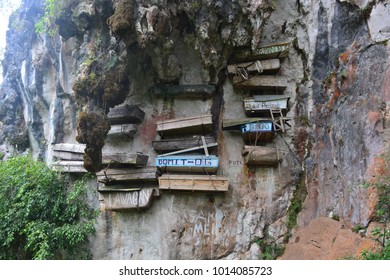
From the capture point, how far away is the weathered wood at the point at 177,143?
26.8 ft

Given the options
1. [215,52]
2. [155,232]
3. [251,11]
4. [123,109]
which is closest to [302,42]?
[251,11]

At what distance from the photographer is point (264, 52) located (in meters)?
8.52

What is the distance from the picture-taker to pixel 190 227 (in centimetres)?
804

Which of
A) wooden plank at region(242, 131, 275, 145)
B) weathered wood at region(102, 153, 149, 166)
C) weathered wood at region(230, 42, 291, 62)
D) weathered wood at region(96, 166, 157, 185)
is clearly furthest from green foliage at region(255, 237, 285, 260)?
weathered wood at region(230, 42, 291, 62)

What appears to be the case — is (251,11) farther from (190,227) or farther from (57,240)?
(57,240)

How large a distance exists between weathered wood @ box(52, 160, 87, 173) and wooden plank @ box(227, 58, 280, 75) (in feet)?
15.3

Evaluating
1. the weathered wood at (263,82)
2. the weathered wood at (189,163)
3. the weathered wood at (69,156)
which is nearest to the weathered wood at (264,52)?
the weathered wood at (263,82)

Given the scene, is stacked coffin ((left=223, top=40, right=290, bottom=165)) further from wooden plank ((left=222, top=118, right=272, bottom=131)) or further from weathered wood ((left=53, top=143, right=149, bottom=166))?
weathered wood ((left=53, top=143, right=149, bottom=166))

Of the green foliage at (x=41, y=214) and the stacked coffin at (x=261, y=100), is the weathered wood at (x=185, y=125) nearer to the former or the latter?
the stacked coffin at (x=261, y=100)

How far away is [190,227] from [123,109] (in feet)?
11.4

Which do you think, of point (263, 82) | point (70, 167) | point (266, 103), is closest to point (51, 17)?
point (70, 167)

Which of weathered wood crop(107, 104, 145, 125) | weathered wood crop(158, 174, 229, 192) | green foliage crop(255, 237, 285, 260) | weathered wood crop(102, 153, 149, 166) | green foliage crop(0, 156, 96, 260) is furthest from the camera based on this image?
weathered wood crop(107, 104, 145, 125)

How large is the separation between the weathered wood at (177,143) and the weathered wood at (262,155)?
0.95 metres

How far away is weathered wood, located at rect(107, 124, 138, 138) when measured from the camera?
8609mm
